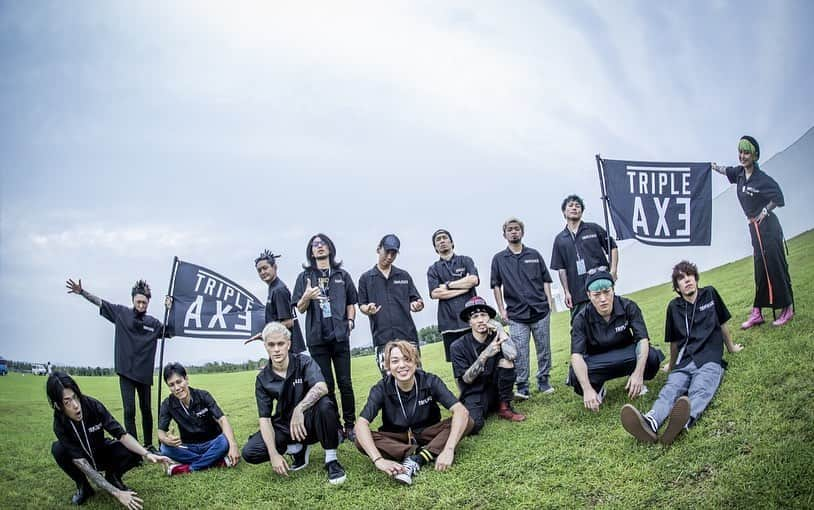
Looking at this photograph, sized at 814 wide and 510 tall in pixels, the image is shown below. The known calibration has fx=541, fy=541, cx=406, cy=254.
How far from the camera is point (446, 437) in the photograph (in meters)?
4.99

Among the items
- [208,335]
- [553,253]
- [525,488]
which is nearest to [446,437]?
[525,488]

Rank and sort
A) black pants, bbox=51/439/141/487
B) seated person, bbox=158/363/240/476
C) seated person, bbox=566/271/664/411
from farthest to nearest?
seated person, bbox=158/363/240/476
seated person, bbox=566/271/664/411
black pants, bbox=51/439/141/487

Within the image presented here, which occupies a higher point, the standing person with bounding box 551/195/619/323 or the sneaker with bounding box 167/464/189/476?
the standing person with bounding box 551/195/619/323

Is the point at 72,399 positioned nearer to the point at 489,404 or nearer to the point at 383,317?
the point at 383,317

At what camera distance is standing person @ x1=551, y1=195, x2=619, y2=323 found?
643cm

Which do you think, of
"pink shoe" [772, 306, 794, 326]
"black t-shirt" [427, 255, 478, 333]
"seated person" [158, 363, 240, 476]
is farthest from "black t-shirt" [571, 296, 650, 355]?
"seated person" [158, 363, 240, 476]

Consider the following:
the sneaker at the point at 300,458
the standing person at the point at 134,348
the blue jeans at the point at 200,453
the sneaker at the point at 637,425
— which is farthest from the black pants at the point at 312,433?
the sneaker at the point at 637,425

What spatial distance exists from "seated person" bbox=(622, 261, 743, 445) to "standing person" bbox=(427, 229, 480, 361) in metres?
2.26

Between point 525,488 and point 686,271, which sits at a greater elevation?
point 686,271

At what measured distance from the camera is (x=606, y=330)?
214 inches

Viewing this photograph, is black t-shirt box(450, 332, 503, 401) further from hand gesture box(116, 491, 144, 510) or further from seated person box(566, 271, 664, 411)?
hand gesture box(116, 491, 144, 510)

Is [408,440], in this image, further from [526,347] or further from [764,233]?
[764,233]

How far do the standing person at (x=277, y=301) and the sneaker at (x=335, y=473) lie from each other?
1.90 metres

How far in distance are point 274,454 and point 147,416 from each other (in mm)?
2377
